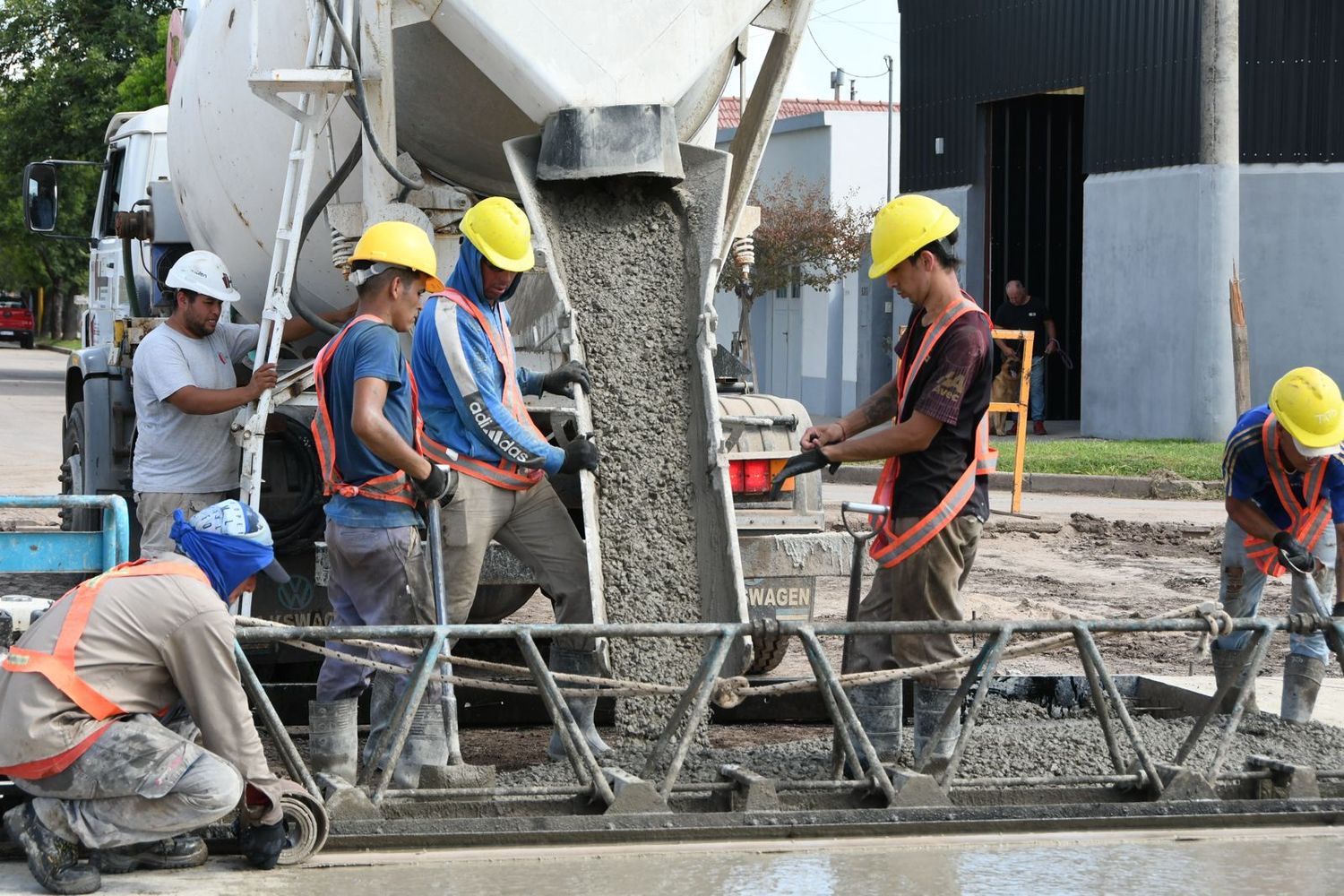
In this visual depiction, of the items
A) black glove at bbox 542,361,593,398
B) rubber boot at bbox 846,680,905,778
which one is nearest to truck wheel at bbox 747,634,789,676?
rubber boot at bbox 846,680,905,778

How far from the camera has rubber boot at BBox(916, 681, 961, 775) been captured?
17.7 ft

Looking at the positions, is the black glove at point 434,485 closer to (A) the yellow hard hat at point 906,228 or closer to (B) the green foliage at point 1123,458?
(A) the yellow hard hat at point 906,228

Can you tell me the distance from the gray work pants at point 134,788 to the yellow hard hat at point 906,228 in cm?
250

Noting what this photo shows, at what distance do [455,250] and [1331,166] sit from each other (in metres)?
16.0

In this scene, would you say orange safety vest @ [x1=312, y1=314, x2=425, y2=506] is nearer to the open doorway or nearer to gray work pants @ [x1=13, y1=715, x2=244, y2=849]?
gray work pants @ [x1=13, y1=715, x2=244, y2=849]

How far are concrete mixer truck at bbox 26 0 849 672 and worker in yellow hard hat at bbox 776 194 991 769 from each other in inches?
19.2

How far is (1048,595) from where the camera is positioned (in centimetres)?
1022

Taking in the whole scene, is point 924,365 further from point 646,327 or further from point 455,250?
point 455,250

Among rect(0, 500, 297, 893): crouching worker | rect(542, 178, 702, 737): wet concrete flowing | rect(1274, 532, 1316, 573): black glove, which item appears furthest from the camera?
rect(1274, 532, 1316, 573): black glove

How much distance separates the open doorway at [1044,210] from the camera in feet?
80.0

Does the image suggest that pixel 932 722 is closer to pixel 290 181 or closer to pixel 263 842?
pixel 263 842

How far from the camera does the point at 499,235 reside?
558cm

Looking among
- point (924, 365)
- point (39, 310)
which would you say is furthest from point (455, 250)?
point (39, 310)

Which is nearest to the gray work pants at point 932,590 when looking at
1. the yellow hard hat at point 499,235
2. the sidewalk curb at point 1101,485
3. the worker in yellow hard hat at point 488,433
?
the worker in yellow hard hat at point 488,433
